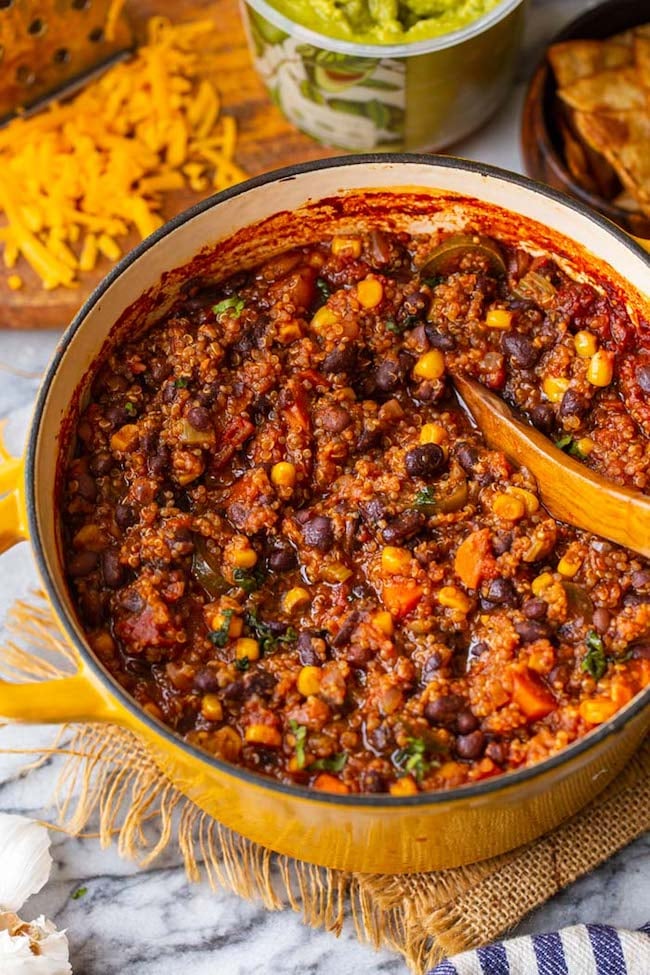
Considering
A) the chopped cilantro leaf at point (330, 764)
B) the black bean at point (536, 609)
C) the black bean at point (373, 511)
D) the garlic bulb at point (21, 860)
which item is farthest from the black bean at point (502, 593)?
the garlic bulb at point (21, 860)

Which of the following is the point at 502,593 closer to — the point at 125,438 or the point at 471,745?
the point at 471,745

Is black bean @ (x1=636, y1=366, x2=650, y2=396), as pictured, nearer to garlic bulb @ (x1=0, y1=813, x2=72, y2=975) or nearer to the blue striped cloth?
the blue striped cloth

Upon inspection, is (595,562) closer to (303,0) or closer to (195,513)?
(195,513)

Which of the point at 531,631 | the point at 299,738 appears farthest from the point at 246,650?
the point at 531,631

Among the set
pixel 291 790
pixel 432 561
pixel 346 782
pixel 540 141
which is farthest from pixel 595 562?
pixel 540 141

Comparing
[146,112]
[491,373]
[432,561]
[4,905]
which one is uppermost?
[146,112]
